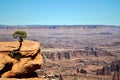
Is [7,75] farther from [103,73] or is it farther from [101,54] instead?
[101,54]

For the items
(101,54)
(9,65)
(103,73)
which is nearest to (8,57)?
(9,65)

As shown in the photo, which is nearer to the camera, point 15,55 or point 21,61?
point 21,61

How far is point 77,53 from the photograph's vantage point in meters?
184

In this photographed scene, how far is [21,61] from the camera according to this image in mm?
26578

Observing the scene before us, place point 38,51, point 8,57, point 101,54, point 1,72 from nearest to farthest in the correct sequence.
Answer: point 1,72 < point 8,57 < point 38,51 < point 101,54

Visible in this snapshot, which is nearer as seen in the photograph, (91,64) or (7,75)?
(7,75)

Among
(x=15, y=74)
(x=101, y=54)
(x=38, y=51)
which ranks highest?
(x=38, y=51)

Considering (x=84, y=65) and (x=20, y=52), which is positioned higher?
(x=20, y=52)

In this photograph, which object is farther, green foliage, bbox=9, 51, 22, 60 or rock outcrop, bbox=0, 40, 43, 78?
green foliage, bbox=9, 51, 22, 60

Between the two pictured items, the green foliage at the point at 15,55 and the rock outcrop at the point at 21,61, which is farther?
the green foliage at the point at 15,55

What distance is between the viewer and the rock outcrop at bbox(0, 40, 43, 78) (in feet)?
81.7

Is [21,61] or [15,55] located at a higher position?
[15,55]

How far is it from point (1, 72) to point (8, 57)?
7.35 feet

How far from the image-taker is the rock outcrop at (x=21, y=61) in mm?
24913
